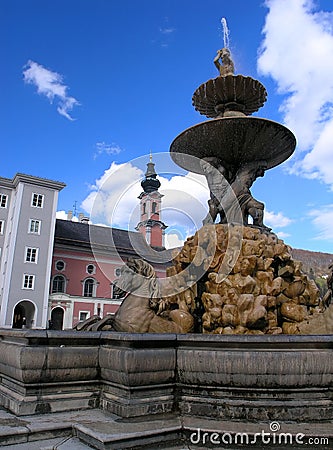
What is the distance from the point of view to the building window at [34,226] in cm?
3756

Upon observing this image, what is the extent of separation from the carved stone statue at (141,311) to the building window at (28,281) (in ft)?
104

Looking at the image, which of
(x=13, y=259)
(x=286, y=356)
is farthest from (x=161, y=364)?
(x=13, y=259)

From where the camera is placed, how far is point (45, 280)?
122 feet

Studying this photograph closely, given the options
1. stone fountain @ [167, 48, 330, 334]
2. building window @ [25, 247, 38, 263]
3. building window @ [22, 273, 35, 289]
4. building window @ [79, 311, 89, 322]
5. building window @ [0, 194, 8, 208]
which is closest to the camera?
stone fountain @ [167, 48, 330, 334]

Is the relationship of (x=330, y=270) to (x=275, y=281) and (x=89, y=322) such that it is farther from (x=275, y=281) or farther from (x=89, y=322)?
(x=89, y=322)

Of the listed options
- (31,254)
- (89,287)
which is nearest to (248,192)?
(31,254)

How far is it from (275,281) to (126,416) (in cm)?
405

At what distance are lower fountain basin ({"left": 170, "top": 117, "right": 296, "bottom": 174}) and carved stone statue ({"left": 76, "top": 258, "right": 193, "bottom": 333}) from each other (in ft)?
11.1

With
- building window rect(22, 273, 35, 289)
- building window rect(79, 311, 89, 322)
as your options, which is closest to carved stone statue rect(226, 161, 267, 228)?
building window rect(22, 273, 35, 289)

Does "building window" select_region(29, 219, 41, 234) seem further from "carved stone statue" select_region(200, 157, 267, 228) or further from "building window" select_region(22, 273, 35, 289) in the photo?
"carved stone statue" select_region(200, 157, 267, 228)

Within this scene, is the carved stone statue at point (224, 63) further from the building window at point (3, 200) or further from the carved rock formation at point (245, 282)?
the building window at point (3, 200)

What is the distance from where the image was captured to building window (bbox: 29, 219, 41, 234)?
1479 inches

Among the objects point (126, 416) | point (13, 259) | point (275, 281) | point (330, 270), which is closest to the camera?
point (126, 416)

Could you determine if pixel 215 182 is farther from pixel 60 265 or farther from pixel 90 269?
pixel 90 269
